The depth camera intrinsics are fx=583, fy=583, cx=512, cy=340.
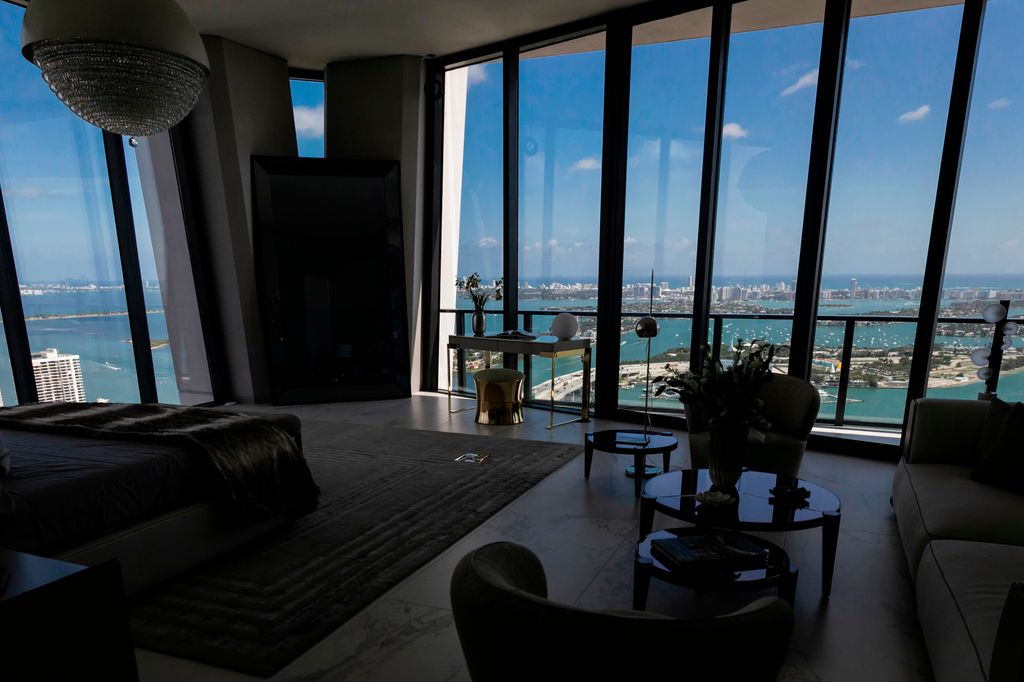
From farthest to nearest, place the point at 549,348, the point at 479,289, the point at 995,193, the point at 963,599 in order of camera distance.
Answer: the point at 479,289 → the point at 549,348 → the point at 995,193 → the point at 963,599

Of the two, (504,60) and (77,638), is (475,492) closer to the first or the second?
(77,638)

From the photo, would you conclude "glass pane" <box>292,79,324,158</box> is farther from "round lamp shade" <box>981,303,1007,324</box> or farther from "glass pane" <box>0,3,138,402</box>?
"round lamp shade" <box>981,303,1007,324</box>

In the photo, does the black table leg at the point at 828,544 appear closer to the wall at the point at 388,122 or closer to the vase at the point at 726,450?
the vase at the point at 726,450

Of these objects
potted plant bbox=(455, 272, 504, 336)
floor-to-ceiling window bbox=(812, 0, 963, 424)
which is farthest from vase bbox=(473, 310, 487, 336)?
floor-to-ceiling window bbox=(812, 0, 963, 424)

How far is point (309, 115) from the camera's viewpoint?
21.2 ft

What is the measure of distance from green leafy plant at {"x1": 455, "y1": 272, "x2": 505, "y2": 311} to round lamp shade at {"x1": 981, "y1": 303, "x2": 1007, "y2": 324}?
3.74 meters

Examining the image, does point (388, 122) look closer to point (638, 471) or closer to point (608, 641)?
point (638, 471)

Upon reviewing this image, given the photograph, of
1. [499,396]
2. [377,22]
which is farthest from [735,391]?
[377,22]

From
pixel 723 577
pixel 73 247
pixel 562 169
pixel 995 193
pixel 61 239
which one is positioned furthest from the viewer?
pixel 562 169

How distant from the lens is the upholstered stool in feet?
17.1

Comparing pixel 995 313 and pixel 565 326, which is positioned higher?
pixel 995 313

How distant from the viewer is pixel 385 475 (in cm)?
383

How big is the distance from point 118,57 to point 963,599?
3.65m

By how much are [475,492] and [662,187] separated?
305 centimetres
